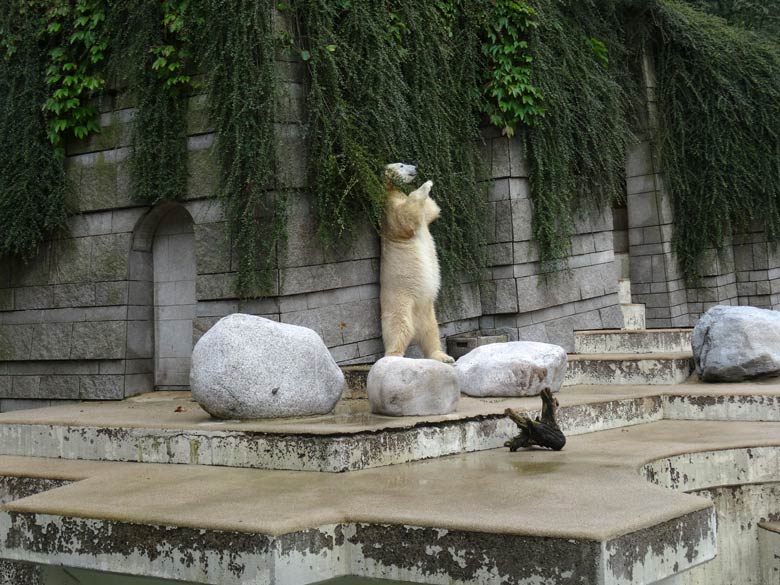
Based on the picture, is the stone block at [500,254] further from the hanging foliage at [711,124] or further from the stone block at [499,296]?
the hanging foliage at [711,124]

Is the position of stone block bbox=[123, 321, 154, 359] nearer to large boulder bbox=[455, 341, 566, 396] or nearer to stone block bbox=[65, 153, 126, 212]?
stone block bbox=[65, 153, 126, 212]

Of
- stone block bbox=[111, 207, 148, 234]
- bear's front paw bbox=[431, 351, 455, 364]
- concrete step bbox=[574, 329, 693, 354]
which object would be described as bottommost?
bear's front paw bbox=[431, 351, 455, 364]

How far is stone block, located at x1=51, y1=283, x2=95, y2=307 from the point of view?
8.35 m

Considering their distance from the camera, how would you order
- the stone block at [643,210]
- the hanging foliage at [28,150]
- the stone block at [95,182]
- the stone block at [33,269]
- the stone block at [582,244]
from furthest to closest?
the stone block at [643,210] < the stone block at [582,244] < the stone block at [33,269] < the hanging foliage at [28,150] < the stone block at [95,182]

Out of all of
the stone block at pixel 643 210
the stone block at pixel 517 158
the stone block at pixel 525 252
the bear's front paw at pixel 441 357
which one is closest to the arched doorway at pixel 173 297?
the bear's front paw at pixel 441 357

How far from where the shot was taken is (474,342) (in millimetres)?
8789

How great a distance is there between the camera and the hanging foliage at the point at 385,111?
7492 millimetres

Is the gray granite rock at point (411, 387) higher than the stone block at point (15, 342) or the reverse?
the reverse

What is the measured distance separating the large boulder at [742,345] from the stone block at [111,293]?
16.4ft

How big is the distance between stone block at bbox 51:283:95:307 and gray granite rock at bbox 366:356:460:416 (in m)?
3.56

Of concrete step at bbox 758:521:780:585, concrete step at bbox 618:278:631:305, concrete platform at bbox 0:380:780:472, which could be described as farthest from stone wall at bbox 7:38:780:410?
concrete step at bbox 758:521:780:585

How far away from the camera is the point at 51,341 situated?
8.52 meters

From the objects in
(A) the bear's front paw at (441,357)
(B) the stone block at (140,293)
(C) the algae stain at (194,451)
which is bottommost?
(C) the algae stain at (194,451)

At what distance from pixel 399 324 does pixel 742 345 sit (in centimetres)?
286
